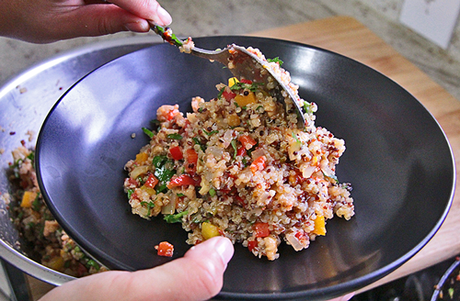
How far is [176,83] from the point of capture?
1.65 meters

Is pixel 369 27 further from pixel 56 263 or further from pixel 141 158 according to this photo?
pixel 56 263

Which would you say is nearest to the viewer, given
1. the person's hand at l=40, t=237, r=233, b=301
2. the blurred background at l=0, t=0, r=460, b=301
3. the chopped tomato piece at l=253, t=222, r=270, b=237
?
the person's hand at l=40, t=237, r=233, b=301

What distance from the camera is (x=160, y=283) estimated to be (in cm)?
83

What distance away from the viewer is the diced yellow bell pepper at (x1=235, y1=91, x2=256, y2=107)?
127 cm

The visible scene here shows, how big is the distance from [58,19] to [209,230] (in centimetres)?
91

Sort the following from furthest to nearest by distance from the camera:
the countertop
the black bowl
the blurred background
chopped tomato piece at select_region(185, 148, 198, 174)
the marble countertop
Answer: the marble countertop < the blurred background < the countertop < chopped tomato piece at select_region(185, 148, 198, 174) < the black bowl

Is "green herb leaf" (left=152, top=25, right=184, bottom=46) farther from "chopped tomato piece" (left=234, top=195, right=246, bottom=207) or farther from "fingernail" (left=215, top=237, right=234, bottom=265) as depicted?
"fingernail" (left=215, top=237, right=234, bottom=265)

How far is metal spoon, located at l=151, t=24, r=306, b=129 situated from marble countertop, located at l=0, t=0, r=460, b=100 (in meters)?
1.80

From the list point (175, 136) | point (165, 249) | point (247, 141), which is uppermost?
point (247, 141)

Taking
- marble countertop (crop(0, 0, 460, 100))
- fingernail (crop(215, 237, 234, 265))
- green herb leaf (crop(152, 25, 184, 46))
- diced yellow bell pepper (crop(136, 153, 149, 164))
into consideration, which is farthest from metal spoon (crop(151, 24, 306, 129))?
marble countertop (crop(0, 0, 460, 100))

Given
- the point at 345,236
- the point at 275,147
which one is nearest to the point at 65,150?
the point at 275,147

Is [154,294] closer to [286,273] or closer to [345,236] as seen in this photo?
[286,273]

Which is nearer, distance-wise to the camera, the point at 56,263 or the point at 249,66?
the point at 249,66

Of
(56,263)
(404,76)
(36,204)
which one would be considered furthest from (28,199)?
(404,76)
